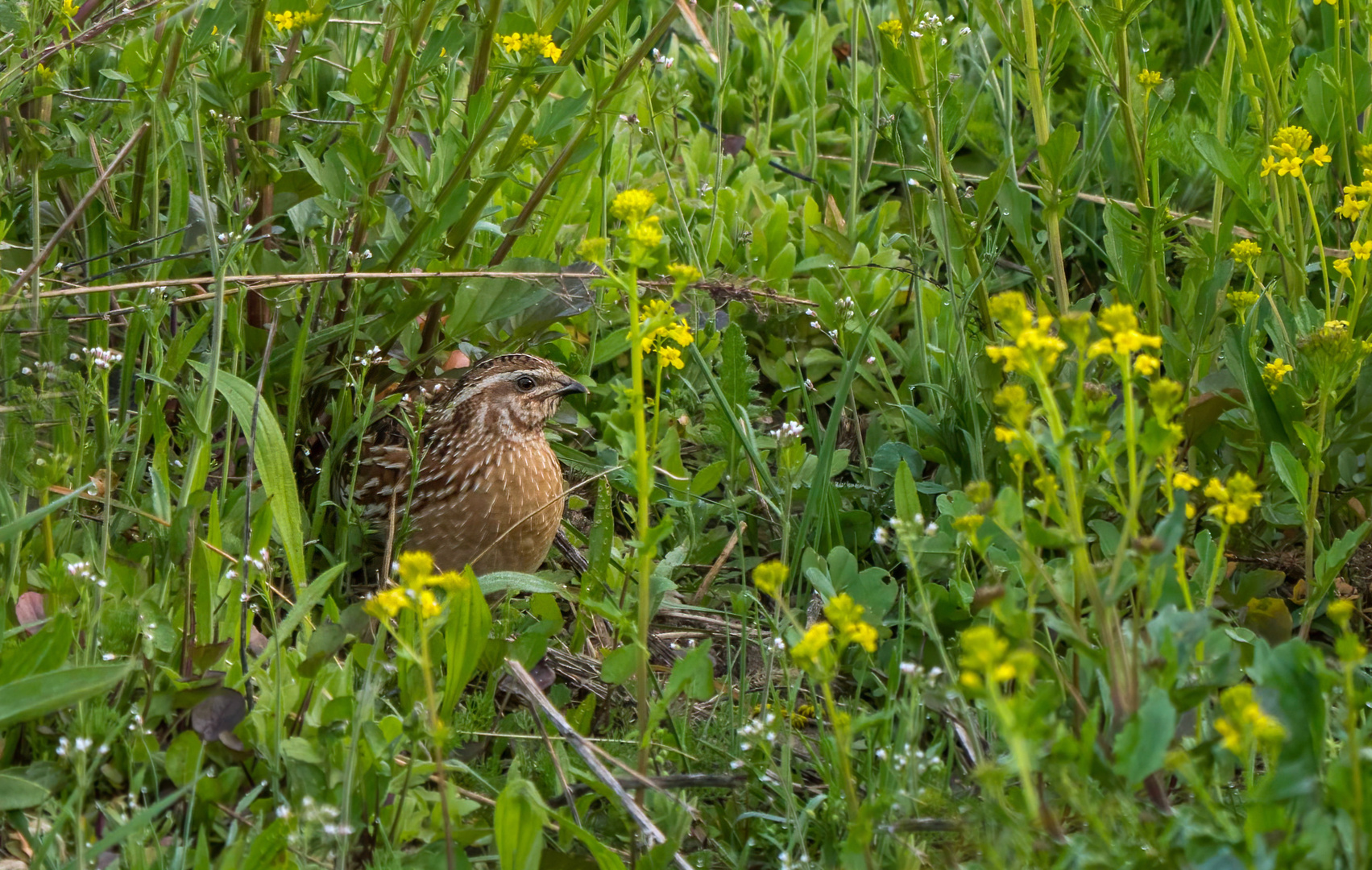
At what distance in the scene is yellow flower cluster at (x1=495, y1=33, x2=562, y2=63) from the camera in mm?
3656

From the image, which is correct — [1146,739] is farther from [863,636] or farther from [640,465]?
[640,465]

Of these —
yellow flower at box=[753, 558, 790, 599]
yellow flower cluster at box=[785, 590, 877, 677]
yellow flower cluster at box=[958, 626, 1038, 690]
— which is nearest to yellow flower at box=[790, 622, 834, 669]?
yellow flower cluster at box=[785, 590, 877, 677]

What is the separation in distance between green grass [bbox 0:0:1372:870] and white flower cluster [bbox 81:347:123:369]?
0.05 feet

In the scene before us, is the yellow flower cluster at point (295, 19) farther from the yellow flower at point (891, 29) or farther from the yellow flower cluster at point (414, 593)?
the yellow flower cluster at point (414, 593)

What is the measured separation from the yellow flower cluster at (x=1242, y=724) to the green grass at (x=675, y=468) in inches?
0.5

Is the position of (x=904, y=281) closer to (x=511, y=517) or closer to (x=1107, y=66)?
(x=1107, y=66)

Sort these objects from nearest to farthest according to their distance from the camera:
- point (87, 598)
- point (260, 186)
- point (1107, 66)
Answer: point (87, 598) → point (1107, 66) → point (260, 186)

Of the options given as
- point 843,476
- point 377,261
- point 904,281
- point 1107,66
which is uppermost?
point 1107,66

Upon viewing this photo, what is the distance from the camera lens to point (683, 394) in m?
4.72

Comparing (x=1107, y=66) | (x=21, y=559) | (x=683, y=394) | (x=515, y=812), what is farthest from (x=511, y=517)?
(x=1107, y=66)

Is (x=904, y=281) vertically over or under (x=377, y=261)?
under

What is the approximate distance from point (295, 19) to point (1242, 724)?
9.46 ft

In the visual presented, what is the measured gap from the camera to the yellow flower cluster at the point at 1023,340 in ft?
7.00

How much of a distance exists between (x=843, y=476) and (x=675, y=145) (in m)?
2.06
